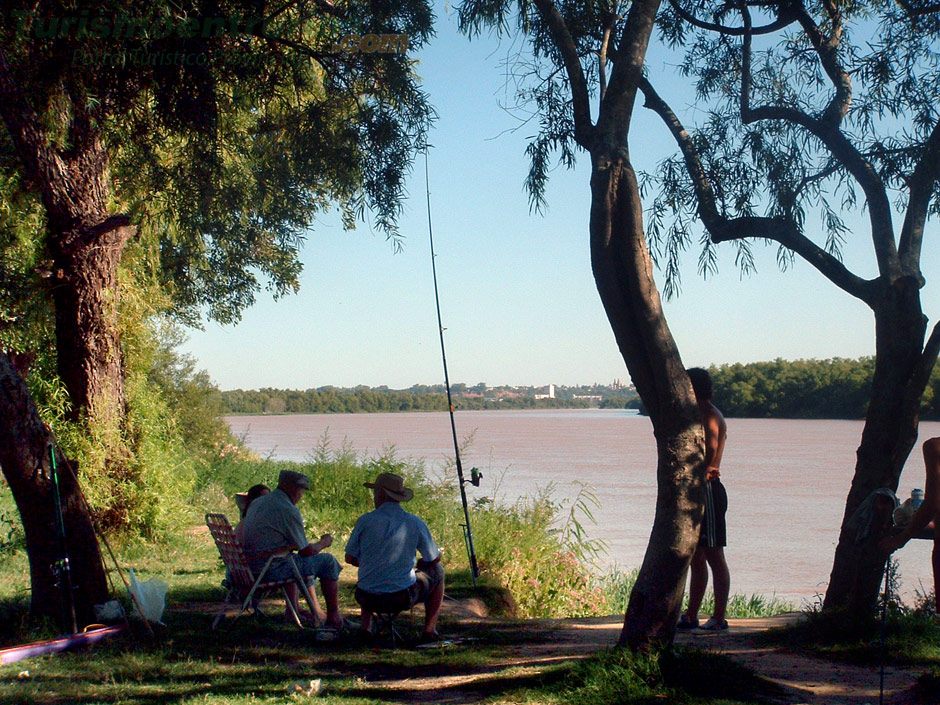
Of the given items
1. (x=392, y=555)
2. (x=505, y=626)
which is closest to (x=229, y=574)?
(x=392, y=555)

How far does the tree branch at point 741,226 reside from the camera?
20.6ft

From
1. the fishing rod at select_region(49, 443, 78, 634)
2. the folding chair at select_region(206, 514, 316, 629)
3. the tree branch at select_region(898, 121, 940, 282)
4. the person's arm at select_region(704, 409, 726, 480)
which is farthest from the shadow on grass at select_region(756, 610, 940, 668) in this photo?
the fishing rod at select_region(49, 443, 78, 634)

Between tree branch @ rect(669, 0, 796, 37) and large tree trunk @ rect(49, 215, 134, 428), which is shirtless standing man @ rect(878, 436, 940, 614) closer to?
tree branch @ rect(669, 0, 796, 37)

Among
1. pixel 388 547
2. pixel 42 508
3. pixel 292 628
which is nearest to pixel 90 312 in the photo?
pixel 42 508

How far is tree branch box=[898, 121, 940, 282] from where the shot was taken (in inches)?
246

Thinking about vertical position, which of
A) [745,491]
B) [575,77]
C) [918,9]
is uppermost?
[918,9]

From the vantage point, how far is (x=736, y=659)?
5121mm

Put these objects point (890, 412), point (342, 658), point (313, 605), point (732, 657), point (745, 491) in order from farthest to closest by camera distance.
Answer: point (745, 491) → point (313, 605) → point (890, 412) → point (342, 658) → point (732, 657)

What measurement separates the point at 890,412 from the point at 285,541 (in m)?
4.13

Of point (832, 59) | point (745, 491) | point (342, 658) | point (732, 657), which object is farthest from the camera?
point (745, 491)

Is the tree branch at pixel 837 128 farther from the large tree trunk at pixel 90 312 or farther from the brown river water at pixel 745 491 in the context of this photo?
the large tree trunk at pixel 90 312

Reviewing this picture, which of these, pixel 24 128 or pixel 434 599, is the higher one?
pixel 24 128

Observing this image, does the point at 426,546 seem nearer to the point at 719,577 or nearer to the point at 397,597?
the point at 397,597

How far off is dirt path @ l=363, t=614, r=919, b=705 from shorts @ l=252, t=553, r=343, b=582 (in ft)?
5.10
